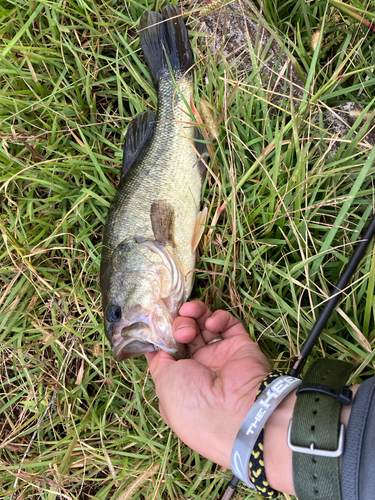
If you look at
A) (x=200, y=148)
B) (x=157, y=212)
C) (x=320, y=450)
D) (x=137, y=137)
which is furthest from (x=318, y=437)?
(x=137, y=137)

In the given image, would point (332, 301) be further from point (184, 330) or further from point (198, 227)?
point (198, 227)

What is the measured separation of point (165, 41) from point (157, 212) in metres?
1.30

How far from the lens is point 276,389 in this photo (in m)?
1.67

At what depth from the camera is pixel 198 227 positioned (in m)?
2.46

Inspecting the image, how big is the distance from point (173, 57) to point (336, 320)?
219 centimetres

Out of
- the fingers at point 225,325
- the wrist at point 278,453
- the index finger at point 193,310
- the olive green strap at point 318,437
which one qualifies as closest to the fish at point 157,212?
the index finger at point 193,310

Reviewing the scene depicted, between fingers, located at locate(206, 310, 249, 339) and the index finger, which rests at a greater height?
the index finger

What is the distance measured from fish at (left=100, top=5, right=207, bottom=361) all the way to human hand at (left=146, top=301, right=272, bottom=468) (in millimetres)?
141

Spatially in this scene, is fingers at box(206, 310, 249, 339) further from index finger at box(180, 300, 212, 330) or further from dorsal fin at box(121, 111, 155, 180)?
dorsal fin at box(121, 111, 155, 180)

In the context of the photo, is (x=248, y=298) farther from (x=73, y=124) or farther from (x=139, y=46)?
(x=139, y=46)

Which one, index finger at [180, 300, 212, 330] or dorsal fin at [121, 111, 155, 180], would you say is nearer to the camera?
index finger at [180, 300, 212, 330]

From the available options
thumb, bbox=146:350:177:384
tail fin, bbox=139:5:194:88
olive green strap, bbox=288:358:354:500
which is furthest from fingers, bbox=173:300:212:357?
tail fin, bbox=139:5:194:88

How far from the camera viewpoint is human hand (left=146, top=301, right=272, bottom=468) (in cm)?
183

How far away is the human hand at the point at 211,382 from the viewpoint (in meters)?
1.83
